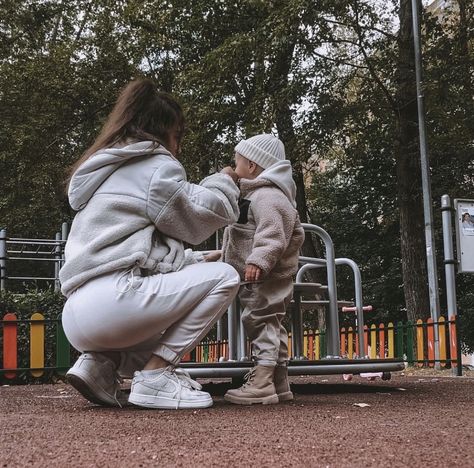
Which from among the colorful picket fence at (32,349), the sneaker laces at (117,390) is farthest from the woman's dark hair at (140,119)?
the colorful picket fence at (32,349)

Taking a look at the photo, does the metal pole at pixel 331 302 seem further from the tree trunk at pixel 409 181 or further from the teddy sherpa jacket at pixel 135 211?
the tree trunk at pixel 409 181

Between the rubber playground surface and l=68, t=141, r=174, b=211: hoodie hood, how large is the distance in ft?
3.40

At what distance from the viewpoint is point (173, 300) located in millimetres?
3363

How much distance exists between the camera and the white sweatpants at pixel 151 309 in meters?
3.32

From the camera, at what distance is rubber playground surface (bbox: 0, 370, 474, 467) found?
7.11 feet

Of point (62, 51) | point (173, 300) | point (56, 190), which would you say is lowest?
point (173, 300)

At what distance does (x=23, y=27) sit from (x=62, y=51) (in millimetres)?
2902

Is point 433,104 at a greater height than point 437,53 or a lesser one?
lesser

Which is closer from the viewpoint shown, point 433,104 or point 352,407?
point 352,407

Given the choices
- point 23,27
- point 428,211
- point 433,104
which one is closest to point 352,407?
point 428,211

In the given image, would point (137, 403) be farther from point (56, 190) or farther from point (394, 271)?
point (394, 271)

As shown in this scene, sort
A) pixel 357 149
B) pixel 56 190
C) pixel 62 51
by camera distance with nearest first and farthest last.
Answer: pixel 357 149 → pixel 62 51 → pixel 56 190

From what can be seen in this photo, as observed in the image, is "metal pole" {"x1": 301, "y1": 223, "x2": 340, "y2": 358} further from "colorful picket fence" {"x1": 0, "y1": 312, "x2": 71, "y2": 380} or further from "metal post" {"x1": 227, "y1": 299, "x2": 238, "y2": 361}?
"colorful picket fence" {"x1": 0, "y1": 312, "x2": 71, "y2": 380}

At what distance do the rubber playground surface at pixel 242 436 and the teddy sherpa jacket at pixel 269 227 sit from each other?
30.5 inches
